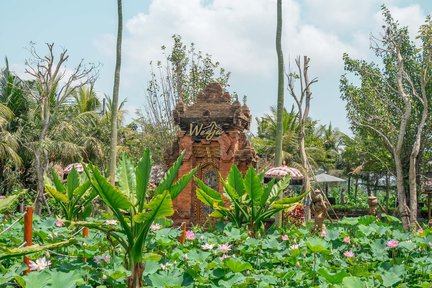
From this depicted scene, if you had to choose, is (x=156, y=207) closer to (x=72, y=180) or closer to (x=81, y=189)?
(x=81, y=189)

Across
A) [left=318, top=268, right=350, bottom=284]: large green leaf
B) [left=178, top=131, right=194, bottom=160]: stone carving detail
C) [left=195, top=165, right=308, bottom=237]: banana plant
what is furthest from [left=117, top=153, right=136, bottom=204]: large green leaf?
[left=178, top=131, right=194, bottom=160]: stone carving detail

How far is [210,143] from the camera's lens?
1395 cm

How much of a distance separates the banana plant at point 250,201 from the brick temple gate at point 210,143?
5971 millimetres

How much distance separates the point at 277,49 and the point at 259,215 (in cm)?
430

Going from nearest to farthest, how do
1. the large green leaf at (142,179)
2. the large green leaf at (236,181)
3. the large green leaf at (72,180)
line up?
the large green leaf at (142,179) → the large green leaf at (236,181) → the large green leaf at (72,180)

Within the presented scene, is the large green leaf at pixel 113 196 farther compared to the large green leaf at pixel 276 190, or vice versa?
the large green leaf at pixel 276 190

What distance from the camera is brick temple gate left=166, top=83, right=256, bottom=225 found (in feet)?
45.2

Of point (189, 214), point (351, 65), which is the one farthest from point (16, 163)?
point (351, 65)

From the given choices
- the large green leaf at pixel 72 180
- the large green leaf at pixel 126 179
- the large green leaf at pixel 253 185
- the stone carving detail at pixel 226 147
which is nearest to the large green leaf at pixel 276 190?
the large green leaf at pixel 253 185

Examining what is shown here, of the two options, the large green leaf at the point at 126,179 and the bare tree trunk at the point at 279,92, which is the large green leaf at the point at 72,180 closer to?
the bare tree trunk at the point at 279,92

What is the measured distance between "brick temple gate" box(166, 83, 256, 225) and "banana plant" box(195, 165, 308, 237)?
19.6 ft

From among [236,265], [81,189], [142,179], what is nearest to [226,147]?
[81,189]

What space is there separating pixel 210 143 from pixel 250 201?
668 centimetres

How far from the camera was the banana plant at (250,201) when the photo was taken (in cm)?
723
